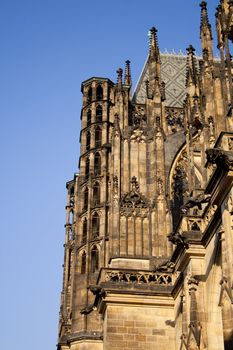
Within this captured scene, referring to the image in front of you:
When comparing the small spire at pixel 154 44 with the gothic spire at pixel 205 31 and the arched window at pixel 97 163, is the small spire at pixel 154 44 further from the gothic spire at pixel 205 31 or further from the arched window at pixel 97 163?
the gothic spire at pixel 205 31

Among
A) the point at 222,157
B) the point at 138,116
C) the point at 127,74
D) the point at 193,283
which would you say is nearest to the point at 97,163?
the point at 138,116

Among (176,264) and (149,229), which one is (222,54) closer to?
(176,264)

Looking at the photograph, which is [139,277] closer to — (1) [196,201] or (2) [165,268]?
(2) [165,268]

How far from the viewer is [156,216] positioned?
65.8ft

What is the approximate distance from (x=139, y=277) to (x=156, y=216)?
2.25 meters

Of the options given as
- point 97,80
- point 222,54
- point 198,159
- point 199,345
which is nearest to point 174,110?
point 97,80

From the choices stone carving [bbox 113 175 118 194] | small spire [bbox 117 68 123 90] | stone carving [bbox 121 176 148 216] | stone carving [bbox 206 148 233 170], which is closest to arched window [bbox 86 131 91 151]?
small spire [bbox 117 68 123 90]

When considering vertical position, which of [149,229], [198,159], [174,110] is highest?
[174,110]

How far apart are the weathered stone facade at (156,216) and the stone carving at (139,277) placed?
0.03 meters

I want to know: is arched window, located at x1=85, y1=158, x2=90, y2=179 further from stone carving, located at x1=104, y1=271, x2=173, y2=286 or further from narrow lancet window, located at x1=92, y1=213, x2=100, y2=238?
stone carving, located at x1=104, y1=271, x2=173, y2=286

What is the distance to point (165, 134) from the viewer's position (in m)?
22.5

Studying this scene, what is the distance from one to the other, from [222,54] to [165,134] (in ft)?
22.5

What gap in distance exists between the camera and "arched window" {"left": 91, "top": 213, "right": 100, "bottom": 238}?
23.0m

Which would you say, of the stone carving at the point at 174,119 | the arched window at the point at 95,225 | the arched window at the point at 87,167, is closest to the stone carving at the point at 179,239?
the arched window at the point at 95,225
